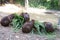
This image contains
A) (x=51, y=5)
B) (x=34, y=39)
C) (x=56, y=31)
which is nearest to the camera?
(x=34, y=39)

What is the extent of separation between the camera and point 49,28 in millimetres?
5590

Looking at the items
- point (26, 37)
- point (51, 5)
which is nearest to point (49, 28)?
point (26, 37)

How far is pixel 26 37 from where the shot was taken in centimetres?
501

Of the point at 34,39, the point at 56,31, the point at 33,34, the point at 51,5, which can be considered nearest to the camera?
the point at 34,39

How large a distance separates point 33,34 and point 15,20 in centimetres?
97

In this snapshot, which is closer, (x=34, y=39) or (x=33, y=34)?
(x=34, y=39)

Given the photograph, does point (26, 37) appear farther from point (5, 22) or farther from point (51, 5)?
point (51, 5)

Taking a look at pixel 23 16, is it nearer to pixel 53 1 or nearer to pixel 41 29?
pixel 41 29

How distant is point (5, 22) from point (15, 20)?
1.12 feet

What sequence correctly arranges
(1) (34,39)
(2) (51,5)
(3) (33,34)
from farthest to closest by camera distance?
1. (2) (51,5)
2. (3) (33,34)
3. (1) (34,39)

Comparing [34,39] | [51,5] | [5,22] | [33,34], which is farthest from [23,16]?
Result: [51,5]

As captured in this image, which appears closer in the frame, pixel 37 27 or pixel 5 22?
pixel 37 27

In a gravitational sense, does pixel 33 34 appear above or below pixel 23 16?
below

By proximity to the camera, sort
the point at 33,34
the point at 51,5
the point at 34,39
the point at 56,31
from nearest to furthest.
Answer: the point at 34,39 < the point at 33,34 < the point at 56,31 < the point at 51,5
